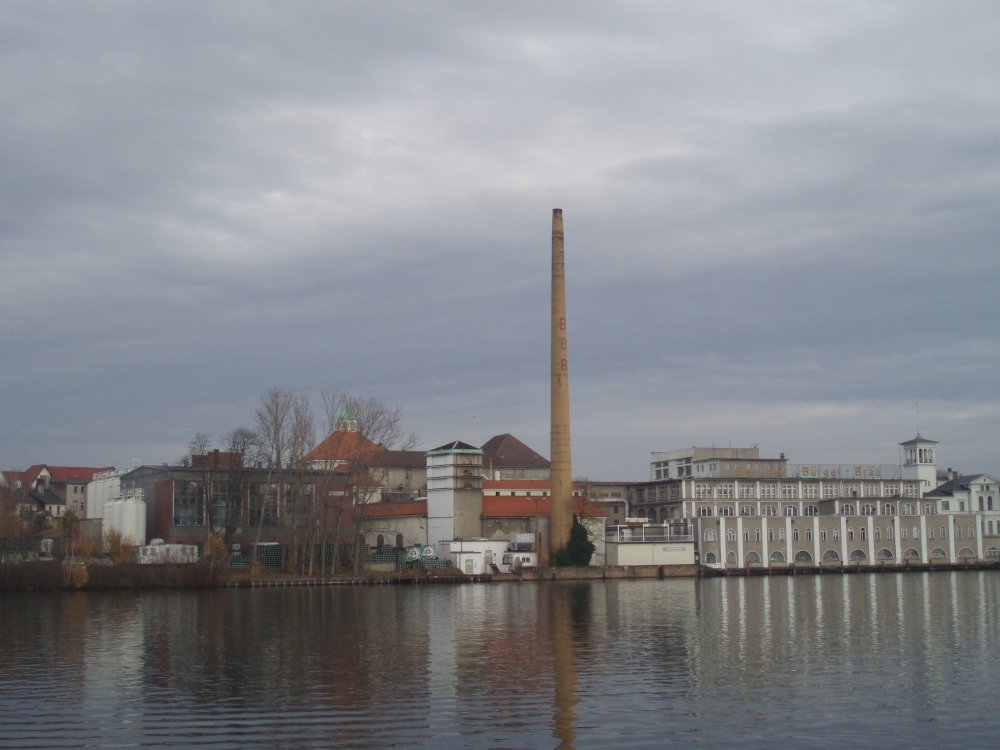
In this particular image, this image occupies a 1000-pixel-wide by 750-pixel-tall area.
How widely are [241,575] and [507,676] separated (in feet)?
179

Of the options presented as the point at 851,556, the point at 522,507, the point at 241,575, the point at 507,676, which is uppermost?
the point at 522,507

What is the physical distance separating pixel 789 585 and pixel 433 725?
2236 inches

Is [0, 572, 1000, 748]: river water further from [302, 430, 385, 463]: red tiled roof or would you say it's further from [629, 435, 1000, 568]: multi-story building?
[629, 435, 1000, 568]: multi-story building

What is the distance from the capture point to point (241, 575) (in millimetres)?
78562

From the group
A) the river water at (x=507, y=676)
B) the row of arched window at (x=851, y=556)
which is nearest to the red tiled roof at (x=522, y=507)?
the row of arched window at (x=851, y=556)

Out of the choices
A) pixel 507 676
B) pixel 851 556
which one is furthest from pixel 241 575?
pixel 507 676

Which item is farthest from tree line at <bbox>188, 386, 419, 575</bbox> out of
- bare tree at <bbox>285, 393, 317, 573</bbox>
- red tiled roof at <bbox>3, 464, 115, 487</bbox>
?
red tiled roof at <bbox>3, 464, 115, 487</bbox>

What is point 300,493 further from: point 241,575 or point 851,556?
point 851,556

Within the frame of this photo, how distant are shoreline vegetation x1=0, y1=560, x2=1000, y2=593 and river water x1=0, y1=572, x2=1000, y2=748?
20369 mm

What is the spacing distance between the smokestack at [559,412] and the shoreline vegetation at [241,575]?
15.2 ft

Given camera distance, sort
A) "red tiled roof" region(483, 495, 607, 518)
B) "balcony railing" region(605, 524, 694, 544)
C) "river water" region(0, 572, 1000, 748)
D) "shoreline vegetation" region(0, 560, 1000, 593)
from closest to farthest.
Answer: "river water" region(0, 572, 1000, 748)
"shoreline vegetation" region(0, 560, 1000, 593)
"balcony railing" region(605, 524, 694, 544)
"red tiled roof" region(483, 495, 607, 518)

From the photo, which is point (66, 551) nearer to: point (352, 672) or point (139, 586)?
point (139, 586)

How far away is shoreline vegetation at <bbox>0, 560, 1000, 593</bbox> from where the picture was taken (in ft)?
235

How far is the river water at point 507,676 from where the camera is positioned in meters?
20.8
